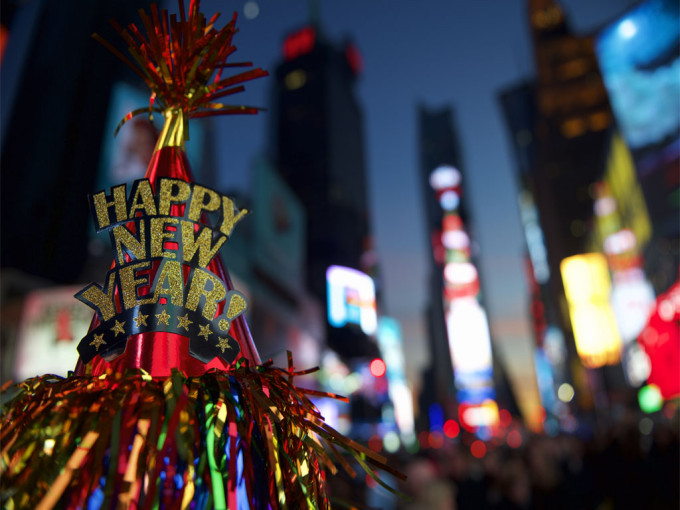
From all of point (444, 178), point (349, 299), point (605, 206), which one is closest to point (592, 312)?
point (605, 206)

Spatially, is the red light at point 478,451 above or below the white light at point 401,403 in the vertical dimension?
below

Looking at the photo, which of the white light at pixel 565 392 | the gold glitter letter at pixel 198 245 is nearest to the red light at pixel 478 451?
the gold glitter letter at pixel 198 245

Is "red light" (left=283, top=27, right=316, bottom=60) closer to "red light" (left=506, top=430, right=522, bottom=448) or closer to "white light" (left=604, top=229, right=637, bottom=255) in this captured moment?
"white light" (left=604, top=229, right=637, bottom=255)

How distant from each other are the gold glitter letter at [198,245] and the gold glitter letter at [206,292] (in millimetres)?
30

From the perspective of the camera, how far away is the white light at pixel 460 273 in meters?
41.4

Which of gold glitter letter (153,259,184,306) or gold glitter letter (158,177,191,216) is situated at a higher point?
gold glitter letter (158,177,191,216)

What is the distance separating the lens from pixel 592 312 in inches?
1339

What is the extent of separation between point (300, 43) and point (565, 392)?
174 feet

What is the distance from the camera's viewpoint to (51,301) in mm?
5980

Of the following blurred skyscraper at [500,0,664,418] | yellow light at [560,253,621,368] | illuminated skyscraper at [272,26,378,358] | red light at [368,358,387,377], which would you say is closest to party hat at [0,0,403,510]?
red light at [368,358,387,377]

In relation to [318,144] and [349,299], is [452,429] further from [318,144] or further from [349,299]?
[318,144]

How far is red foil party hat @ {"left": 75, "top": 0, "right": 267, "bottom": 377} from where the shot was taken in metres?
0.93

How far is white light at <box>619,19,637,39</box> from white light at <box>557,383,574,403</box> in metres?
46.5

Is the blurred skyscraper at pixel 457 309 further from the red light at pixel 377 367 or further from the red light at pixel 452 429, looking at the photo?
the red light at pixel 377 367
